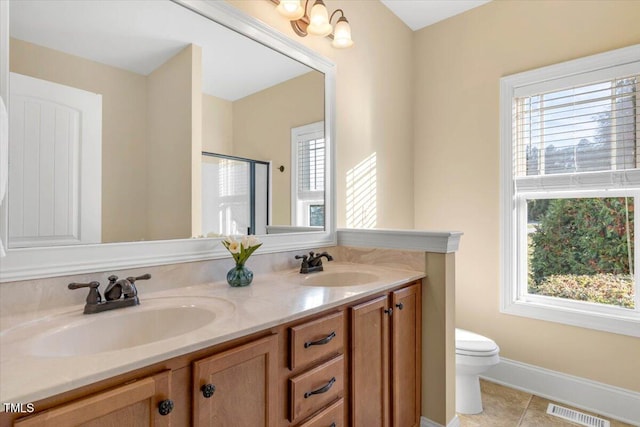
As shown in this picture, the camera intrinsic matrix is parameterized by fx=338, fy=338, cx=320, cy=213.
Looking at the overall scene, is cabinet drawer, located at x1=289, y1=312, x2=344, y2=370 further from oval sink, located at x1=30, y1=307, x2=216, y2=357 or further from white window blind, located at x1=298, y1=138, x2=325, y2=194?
white window blind, located at x1=298, y1=138, x2=325, y2=194

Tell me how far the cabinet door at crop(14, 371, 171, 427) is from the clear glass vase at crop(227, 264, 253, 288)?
1.98ft

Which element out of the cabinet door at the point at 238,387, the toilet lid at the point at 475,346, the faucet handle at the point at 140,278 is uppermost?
the faucet handle at the point at 140,278

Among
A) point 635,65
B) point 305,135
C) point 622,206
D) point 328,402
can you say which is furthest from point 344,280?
point 635,65

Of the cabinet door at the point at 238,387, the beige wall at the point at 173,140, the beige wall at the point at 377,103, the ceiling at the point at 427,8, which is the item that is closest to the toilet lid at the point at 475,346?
the beige wall at the point at 377,103

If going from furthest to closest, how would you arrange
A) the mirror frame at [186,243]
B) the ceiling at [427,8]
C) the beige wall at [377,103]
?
1. the ceiling at [427,8]
2. the beige wall at [377,103]
3. the mirror frame at [186,243]

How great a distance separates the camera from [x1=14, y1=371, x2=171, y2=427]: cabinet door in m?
0.62

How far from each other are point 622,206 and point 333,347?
196 centimetres

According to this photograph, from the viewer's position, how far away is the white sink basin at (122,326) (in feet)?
2.86

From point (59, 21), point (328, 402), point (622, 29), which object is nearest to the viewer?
point (59, 21)

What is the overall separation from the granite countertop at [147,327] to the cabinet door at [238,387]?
0.06m

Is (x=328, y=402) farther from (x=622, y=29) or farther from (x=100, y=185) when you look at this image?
(x=622, y=29)

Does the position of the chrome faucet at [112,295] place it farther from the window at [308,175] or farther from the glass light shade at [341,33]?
the glass light shade at [341,33]

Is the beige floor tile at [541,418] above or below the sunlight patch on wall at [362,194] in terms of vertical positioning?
below

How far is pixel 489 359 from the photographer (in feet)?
6.29
